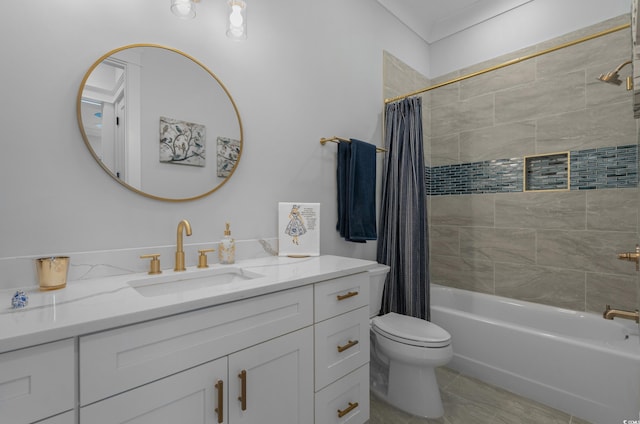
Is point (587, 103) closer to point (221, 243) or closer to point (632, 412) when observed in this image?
point (632, 412)

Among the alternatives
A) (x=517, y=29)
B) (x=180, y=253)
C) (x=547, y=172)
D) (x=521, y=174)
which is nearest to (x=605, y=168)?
(x=547, y=172)

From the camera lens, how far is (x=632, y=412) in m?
1.48

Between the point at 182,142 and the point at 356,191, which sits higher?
the point at 182,142

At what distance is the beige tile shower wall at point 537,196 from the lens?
79.6 inches

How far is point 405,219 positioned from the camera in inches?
84.8

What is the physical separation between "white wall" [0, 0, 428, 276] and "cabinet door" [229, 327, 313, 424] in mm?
646

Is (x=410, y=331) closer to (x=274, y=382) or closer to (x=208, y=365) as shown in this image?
(x=274, y=382)

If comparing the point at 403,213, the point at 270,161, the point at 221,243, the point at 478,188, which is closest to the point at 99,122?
the point at 221,243

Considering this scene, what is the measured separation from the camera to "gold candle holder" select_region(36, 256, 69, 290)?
3.21 feet

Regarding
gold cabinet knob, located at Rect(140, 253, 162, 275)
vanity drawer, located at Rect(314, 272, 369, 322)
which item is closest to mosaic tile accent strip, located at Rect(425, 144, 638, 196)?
vanity drawer, located at Rect(314, 272, 369, 322)

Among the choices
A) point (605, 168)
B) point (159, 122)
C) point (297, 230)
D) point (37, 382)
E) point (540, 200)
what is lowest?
point (37, 382)

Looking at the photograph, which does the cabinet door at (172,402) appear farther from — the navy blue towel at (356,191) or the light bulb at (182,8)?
the light bulb at (182,8)

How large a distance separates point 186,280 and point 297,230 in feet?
2.18

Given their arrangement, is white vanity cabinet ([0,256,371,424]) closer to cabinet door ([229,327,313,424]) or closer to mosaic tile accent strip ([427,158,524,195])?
cabinet door ([229,327,313,424])
